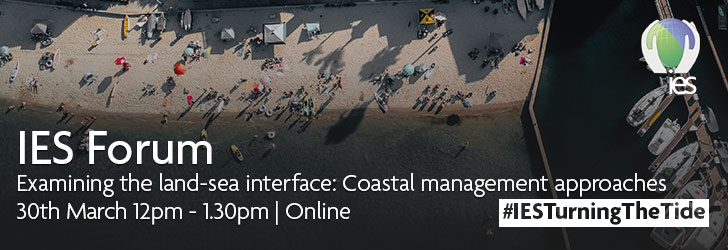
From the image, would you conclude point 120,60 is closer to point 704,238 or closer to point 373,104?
point 373,104

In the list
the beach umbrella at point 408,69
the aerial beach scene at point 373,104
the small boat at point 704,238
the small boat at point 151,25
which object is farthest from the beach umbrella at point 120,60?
the small boat at point 704,238

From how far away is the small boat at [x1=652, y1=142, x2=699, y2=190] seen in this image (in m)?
33.2

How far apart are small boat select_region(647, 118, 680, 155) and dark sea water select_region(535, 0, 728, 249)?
385 millimetres

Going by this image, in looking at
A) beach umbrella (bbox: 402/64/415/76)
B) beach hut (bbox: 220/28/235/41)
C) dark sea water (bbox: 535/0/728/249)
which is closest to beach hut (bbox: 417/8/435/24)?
beach umbrella (bbox: 402/64/415/76)

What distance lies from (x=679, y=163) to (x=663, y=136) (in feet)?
7.01

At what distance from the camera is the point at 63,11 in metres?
36.8

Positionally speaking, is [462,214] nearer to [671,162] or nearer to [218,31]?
[671,162]

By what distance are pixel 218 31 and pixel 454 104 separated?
62.1ft

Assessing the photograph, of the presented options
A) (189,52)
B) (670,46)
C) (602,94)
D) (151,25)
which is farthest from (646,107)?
(151,25)

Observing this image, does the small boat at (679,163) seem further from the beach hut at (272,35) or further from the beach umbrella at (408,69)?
the beach hut at (272,35)

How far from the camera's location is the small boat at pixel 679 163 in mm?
33250

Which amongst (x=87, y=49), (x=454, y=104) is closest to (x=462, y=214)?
(x=454, y=104)

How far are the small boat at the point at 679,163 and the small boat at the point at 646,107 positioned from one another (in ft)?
10.6

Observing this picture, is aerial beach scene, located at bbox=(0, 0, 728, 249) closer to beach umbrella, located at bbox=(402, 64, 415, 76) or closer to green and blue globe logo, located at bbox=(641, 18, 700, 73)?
beach umbrella, located at bbox=(402, 64, 415, 76)
